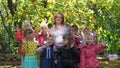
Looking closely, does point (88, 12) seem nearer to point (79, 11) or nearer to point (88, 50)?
point (79, 11)

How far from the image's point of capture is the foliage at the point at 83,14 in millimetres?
10000

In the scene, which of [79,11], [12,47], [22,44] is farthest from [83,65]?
[12,47]

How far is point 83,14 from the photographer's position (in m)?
10.2

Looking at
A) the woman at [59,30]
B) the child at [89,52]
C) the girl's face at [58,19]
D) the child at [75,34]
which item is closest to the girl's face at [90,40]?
the child at [89,52]

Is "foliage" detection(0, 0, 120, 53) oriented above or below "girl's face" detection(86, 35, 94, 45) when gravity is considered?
above

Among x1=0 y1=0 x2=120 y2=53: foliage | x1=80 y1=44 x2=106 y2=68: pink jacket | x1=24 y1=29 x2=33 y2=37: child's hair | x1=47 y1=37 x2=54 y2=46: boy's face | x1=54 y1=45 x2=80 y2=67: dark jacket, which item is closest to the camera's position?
x1=54 y1=45 x2=80 y2=67: dark jacket

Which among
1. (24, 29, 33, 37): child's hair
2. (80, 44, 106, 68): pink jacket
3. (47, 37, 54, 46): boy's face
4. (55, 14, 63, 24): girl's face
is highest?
(55, 14, 63, 24): girl's face

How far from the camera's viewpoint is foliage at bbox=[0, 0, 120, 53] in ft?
32.8

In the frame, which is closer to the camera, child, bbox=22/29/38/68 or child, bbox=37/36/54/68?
child, bbox=37/36/54/68

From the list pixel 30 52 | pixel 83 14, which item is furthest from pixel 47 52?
pixel 83 14

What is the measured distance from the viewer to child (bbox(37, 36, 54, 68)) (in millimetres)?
6590

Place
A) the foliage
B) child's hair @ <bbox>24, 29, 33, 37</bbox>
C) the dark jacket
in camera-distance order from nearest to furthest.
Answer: the dark jacket, child's hair @ <bbox>24, 29, 33, 37</bbox>, the foliage

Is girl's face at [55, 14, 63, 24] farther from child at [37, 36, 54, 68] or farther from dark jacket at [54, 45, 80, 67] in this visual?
dark jacket at [54, 45, 80, 67]

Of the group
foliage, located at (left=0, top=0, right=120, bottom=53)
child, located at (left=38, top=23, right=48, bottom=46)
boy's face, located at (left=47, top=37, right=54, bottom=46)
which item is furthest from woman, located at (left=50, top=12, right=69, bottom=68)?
foliage, located at (left=0, top=0, right=120, bottom=53)
